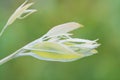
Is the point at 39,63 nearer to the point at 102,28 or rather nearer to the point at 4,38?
the point at 4,38

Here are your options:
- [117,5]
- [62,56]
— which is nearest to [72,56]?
[62,56]

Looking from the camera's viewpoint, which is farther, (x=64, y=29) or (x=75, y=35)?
(x=75, y=35)

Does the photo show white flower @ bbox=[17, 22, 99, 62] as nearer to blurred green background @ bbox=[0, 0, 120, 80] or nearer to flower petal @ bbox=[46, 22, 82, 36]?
flower petal @ bbox=[46, 22, 82, 36]

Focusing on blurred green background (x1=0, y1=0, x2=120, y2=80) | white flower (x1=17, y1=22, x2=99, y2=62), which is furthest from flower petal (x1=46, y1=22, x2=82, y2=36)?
blurred green background (x1=0, y1=0, x2=120, y2=80)

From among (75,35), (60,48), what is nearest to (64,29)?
(60,48)

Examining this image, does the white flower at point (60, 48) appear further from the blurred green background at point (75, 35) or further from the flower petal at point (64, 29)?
the blurred green background at point (75, 35)

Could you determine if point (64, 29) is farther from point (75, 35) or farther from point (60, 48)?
point (75, 35)

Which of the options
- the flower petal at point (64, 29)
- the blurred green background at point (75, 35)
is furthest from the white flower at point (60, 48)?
the blurred green background at point (75, 35)
